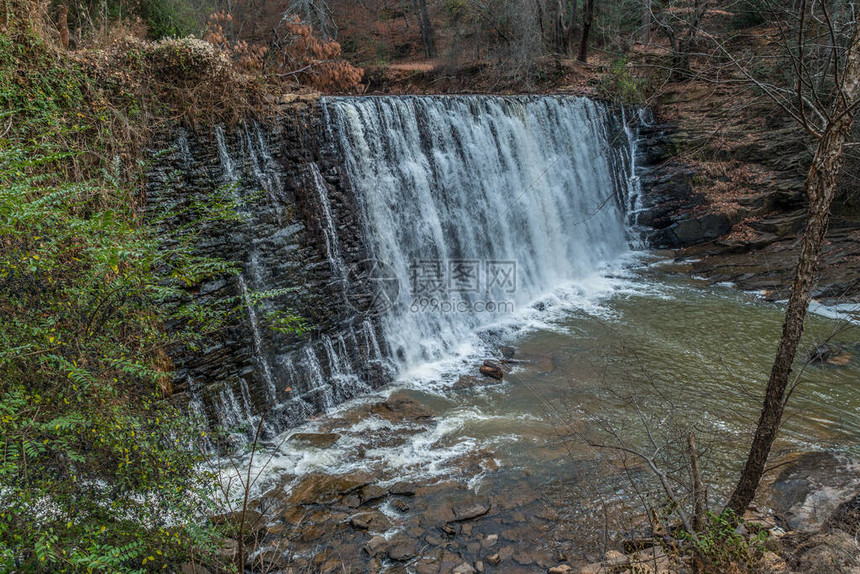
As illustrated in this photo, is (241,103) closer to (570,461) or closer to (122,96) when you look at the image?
(122,96)

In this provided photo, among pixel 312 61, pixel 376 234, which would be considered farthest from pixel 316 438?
pixel 312 61

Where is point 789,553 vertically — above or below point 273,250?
below

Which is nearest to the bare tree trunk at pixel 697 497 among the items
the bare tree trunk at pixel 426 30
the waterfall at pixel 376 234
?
the waterfall at pixel 376 234

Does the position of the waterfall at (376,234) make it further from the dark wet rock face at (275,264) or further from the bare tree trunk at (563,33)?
the bare tree trunk at (563,33)

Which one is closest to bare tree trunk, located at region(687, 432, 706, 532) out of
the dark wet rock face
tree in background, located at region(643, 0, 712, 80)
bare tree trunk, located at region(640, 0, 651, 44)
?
tree in background, located at region(643, 0, 712, 80)

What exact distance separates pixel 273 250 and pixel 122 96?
8.39ft

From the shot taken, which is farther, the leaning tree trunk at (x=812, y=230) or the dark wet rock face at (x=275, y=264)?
the dark wet rock face at (x=275, y=264)

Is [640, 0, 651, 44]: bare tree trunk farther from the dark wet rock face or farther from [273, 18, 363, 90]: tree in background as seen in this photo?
[273, 18, 363, 90]: tree in background

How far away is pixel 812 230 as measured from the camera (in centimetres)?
305

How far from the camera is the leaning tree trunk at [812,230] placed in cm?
286

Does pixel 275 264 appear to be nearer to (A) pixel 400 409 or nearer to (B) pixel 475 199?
(A) pixel 400 409

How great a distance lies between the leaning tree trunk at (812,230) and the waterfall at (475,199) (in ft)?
12.5

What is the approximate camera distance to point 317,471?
545 cm

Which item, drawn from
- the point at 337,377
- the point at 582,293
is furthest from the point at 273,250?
the point at 582,293
